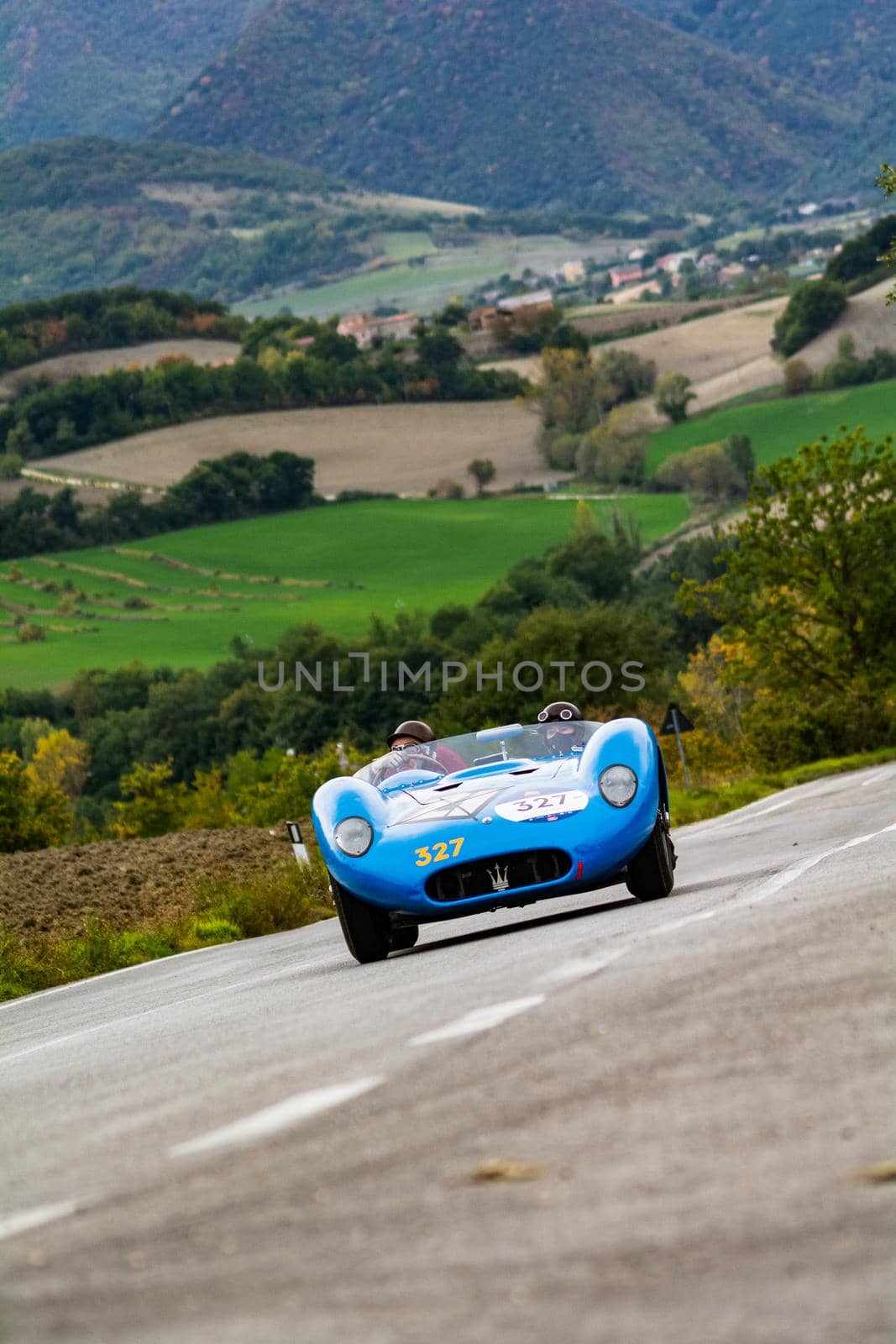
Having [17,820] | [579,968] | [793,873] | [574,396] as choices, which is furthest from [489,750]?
[574,396]

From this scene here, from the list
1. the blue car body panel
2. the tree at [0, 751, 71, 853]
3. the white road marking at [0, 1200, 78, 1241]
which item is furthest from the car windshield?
the tree at [0, 751, 71, 853]

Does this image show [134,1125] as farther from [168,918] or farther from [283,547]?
[283,547]

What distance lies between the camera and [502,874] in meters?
10.3

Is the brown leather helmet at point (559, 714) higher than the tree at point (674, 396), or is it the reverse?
the brown leather helmet at point (559, 714)

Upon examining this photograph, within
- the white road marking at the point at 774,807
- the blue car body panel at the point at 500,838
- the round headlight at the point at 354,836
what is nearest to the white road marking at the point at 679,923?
the blue car body panel at the point at 500,838

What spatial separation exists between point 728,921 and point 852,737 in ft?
115

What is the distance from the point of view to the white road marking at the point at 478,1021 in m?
5.91

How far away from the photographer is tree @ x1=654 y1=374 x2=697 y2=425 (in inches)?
7018

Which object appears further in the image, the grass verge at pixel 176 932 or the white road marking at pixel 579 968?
the grass verge at pixel 176 932

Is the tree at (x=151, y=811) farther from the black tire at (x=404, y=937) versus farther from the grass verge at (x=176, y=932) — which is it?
the black tire at (x=404, y=937)

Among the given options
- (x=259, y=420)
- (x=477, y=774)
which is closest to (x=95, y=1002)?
(x=477, y=774)

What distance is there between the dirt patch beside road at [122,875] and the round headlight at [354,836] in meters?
7.55

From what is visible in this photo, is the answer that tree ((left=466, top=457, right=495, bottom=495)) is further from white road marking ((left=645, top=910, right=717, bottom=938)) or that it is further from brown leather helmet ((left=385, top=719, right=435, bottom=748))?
white road marking ((left=645, top=910, right=717, bottom=938))

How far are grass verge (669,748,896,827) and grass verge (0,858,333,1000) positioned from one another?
7.78 meters
